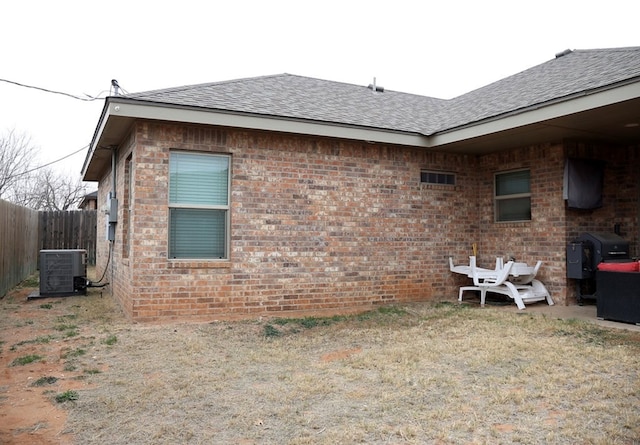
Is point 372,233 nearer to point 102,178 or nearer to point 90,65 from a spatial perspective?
point 102,178

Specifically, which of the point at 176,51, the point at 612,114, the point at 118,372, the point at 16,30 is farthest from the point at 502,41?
the point at 118,372

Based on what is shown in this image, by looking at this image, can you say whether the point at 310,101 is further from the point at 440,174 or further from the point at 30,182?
the point at 30,182

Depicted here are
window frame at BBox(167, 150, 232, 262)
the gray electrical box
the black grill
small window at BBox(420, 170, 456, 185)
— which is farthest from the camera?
small window at BBox(420, 170, 456, 185)

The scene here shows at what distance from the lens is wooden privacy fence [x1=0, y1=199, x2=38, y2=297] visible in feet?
35.0

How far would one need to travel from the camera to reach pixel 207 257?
25.6 feet

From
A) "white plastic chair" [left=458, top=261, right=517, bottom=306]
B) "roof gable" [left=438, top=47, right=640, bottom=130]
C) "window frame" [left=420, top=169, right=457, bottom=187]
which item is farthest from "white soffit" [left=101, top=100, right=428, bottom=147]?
"white plastic chair" [left=458, top=261, right=517, bottom=306]

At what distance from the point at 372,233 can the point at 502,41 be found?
16.0 m

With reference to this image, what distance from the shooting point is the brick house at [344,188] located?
738cm

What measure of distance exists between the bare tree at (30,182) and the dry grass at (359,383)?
21546 mm

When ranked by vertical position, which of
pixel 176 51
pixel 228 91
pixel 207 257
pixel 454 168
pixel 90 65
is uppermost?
pixel 176 51

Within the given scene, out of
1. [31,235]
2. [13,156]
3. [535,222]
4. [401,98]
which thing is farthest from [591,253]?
[13,156]

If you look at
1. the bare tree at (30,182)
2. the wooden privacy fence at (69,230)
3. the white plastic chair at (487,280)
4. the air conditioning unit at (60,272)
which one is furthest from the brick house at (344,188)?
the bare tree at (30,182)

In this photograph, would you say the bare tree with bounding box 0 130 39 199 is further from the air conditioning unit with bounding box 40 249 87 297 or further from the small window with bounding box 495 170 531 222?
the small window with bounding box 495 170 531 222

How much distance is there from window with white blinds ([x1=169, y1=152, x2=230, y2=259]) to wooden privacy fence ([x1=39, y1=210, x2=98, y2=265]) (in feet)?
40.4
